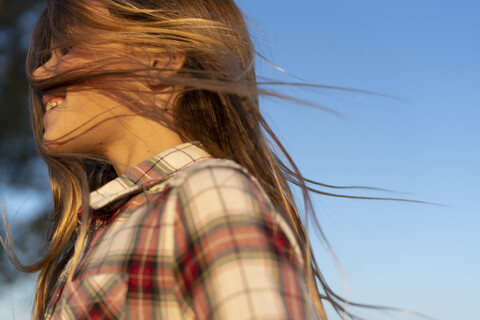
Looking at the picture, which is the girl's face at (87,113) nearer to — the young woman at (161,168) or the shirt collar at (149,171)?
the young woman at (161,168)

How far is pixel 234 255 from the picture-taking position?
1213mm

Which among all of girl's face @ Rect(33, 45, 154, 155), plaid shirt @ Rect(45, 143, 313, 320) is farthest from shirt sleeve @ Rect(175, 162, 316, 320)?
girl's face @ Rect(33, 45, 154, 155)

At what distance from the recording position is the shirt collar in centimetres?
172

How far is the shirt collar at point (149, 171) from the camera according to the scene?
172cm

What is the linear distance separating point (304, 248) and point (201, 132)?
52 centimetres

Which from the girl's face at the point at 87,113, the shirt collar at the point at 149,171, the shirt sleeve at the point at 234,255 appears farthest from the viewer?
the girl's face at the point at 87,113

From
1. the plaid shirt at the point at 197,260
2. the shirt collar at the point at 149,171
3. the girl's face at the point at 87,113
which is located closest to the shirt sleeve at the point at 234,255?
the plaid shirt at the point at 197,260

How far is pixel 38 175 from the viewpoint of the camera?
14.3 feet

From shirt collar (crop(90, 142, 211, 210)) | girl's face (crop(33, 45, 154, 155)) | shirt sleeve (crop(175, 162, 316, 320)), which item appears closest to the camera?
shirt sleeve (crop(175, 162, 316, 320))

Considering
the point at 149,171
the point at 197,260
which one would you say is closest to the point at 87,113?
the point at 149,171

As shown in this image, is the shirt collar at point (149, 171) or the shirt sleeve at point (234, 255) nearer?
the shirt sleeve at point (234, 255)

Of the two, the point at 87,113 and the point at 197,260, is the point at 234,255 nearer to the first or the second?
the point at 197,260

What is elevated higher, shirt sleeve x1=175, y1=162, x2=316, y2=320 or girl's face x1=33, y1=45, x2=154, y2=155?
girl's face x1=33, y1=45, x2=154, y2=155

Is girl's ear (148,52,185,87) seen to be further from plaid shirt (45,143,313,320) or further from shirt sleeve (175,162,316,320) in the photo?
shirt sleeve (175,162,316,320)
